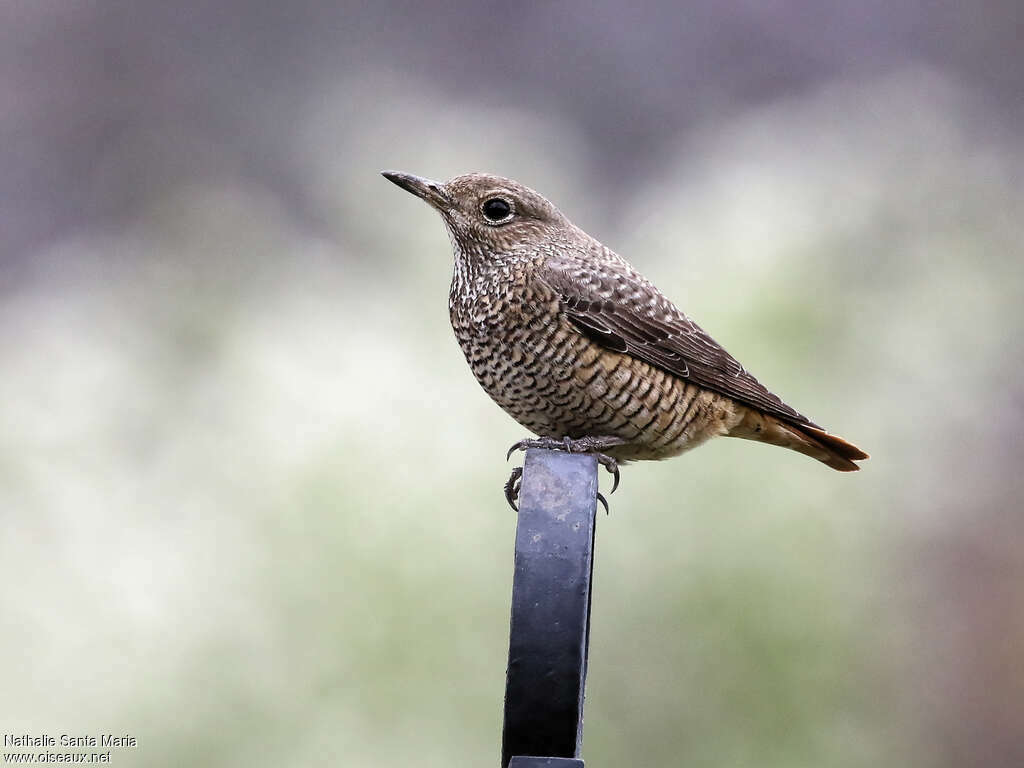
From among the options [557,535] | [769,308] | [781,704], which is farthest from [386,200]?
[557,535]

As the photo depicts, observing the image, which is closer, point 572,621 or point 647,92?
point 572,621

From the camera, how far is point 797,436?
11.8 feet

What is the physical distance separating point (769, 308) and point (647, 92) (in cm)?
224

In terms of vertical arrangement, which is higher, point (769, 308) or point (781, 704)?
point (769, 308)

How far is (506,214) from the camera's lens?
3.43 m

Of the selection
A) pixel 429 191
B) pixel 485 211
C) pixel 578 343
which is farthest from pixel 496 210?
pixel 578 343

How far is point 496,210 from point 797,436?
39.6 inches

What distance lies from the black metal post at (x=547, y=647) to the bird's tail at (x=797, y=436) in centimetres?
159

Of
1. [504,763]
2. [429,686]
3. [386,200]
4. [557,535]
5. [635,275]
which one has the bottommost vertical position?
[504,763]

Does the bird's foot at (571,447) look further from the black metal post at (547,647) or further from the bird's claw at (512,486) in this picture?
the black metal post at (547,647)

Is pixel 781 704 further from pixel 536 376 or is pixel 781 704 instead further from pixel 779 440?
pixel 536 376

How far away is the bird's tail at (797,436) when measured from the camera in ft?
11.7

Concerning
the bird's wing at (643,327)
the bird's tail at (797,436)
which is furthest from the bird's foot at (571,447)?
the bird's tail at (797,436)

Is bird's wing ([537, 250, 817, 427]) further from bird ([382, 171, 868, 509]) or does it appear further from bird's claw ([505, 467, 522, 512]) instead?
bird's claw ([505, 467, 522, 512])
